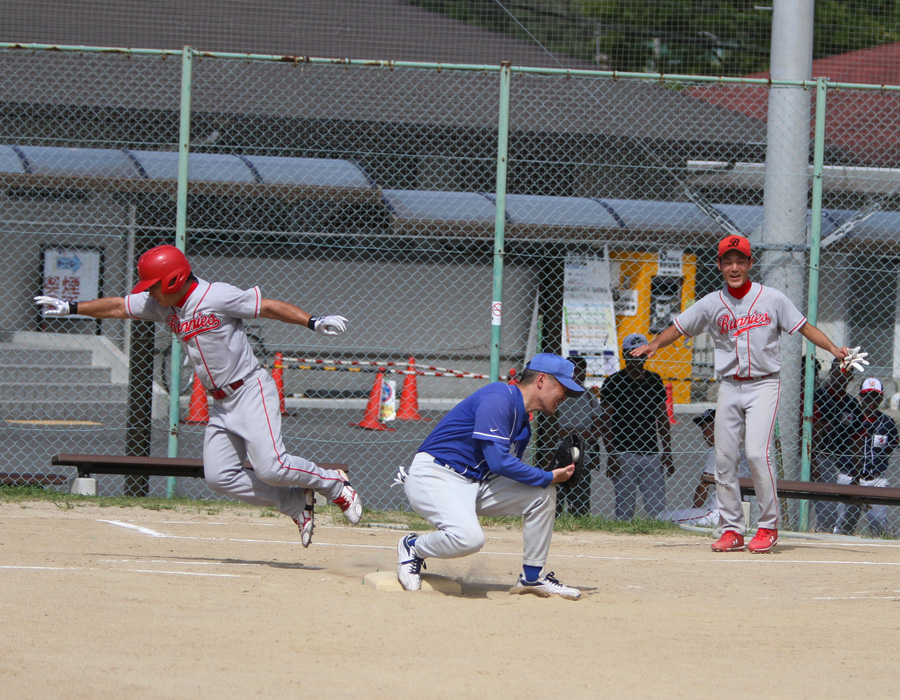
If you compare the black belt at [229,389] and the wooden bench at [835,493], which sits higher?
the black belt at [229,389]

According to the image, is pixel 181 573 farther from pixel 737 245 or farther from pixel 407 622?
pixel 737 245

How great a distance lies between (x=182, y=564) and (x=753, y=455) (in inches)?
139

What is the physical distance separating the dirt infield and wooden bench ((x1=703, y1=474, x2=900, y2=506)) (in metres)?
0.63

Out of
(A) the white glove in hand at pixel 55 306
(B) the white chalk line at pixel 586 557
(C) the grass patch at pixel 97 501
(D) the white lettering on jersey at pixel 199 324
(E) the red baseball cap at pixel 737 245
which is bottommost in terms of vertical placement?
(B) the white chalk line at pixel 586 557

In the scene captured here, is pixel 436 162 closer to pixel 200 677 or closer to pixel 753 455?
pixel 753 455

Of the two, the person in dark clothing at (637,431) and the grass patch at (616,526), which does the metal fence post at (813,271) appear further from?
the grass patch at (616,526)

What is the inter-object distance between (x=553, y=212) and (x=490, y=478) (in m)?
6.72

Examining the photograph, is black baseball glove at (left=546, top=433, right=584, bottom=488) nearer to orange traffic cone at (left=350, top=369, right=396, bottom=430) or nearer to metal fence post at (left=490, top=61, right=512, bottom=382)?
metal fence post at (left=490, top=61, right=512, bottom=382)

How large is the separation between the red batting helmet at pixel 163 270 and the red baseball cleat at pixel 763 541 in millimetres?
3940

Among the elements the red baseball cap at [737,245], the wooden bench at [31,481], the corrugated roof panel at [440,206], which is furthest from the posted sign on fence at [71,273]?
the red baseball cap at [737,245]

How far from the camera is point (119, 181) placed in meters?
9.62

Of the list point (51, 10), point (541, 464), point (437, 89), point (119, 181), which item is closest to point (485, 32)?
point (437, 89)

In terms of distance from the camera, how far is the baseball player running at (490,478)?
487 centimetres

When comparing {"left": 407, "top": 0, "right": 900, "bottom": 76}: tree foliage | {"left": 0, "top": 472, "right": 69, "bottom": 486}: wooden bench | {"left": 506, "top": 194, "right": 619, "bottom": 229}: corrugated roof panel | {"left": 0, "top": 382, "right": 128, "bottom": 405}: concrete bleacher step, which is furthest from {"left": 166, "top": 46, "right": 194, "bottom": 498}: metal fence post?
{"left": 407, "top": 0, "right": 900, "bottom": 76}: tree foliage
